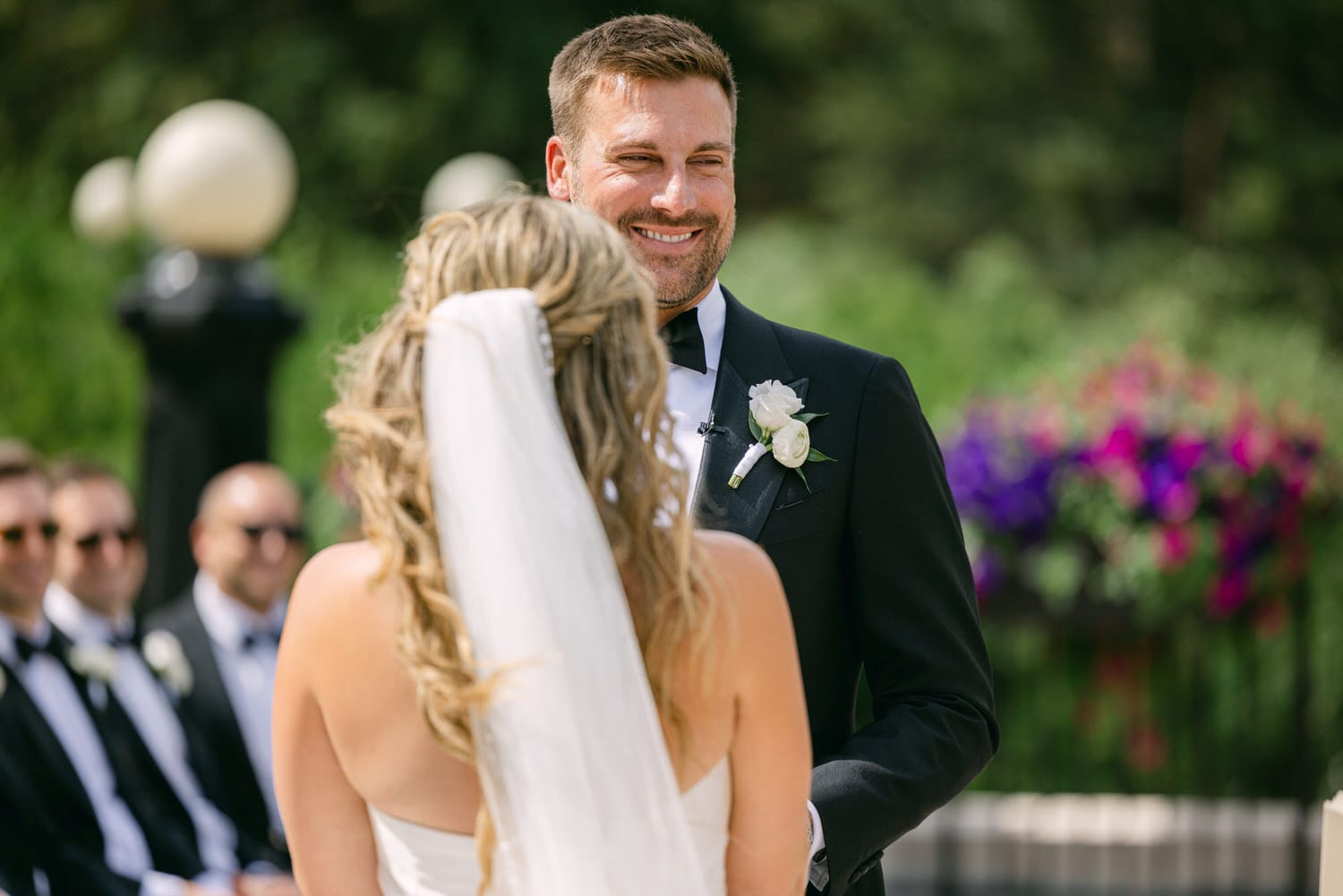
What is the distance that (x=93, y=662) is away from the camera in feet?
17.0

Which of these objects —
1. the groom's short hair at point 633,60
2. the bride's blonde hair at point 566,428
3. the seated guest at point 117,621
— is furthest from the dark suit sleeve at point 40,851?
the bride's blonde hair at point 566,428

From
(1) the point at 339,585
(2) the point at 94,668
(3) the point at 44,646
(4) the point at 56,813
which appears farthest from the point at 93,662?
(1) the point at 339,585

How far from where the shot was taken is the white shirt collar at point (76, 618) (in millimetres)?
5438

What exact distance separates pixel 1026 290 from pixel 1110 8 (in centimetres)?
601

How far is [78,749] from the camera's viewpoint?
16.4 ft

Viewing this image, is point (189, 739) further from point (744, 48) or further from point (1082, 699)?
point (744, 48)

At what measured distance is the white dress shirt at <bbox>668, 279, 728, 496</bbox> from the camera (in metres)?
2.60

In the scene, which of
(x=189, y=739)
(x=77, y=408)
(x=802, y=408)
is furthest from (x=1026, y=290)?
(x=802, y=408)

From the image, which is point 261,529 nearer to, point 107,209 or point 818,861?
point 818,861

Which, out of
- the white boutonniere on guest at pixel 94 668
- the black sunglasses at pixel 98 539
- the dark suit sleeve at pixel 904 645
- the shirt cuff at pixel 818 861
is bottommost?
the white boutonniere on guest at pixel 94 668

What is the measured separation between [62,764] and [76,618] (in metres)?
0.79

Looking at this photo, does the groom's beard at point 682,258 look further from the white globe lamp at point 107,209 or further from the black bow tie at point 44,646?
the white globe lamp at point 107,209

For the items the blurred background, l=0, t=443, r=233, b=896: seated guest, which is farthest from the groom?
the blurred background

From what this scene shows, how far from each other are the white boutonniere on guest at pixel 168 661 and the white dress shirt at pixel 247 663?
0.36ft
